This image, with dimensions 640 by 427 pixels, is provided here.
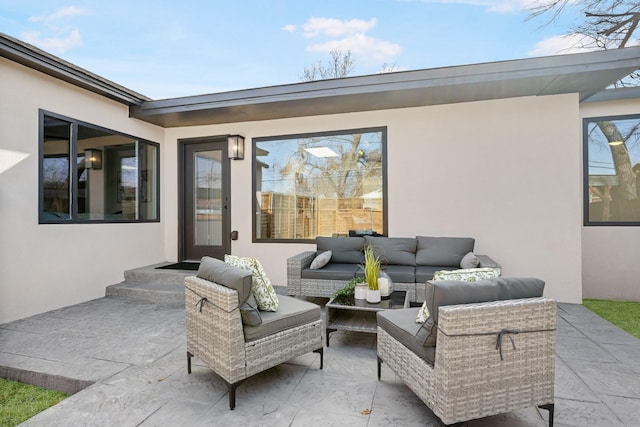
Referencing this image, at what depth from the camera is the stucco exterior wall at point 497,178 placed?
4227mm

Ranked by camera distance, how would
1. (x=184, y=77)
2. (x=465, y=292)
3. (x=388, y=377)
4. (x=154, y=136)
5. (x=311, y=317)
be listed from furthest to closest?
(x=184, y=77) < (x=154, y=136) < (x=311, y=317) < (x=388, y=377) < (x=465, y=292)

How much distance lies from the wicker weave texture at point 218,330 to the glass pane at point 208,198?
3.54 meters

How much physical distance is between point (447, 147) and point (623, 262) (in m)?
3.19

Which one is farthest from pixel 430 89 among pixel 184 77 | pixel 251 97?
pixel 184 77

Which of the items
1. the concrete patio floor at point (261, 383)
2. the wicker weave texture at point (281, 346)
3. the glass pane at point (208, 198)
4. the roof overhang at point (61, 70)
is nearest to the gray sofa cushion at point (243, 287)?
the wicker weave texture at point (281, 346)

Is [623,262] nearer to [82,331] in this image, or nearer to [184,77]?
[82,331]

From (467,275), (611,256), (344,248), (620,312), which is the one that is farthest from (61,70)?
(611,256)

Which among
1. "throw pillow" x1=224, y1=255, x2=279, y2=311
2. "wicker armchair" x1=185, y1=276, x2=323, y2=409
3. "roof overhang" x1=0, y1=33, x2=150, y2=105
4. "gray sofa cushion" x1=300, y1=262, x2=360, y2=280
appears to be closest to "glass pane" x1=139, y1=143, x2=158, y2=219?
"roof overhang" x1=0, y1=33, x2=150, y2=105

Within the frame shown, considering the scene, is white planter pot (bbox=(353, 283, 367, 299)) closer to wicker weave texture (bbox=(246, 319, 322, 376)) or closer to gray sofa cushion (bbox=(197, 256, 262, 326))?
wicker weave texture (bbox=(246, 319, 322, 376))

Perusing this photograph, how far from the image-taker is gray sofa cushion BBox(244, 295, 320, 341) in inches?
83.4

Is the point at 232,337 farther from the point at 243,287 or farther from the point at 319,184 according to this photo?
the point at 319,184

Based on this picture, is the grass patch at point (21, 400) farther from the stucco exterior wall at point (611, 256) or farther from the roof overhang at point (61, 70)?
the stucco exterior wall at point (611, 256)

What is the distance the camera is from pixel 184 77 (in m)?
7.10

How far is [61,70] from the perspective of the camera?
384 cm
